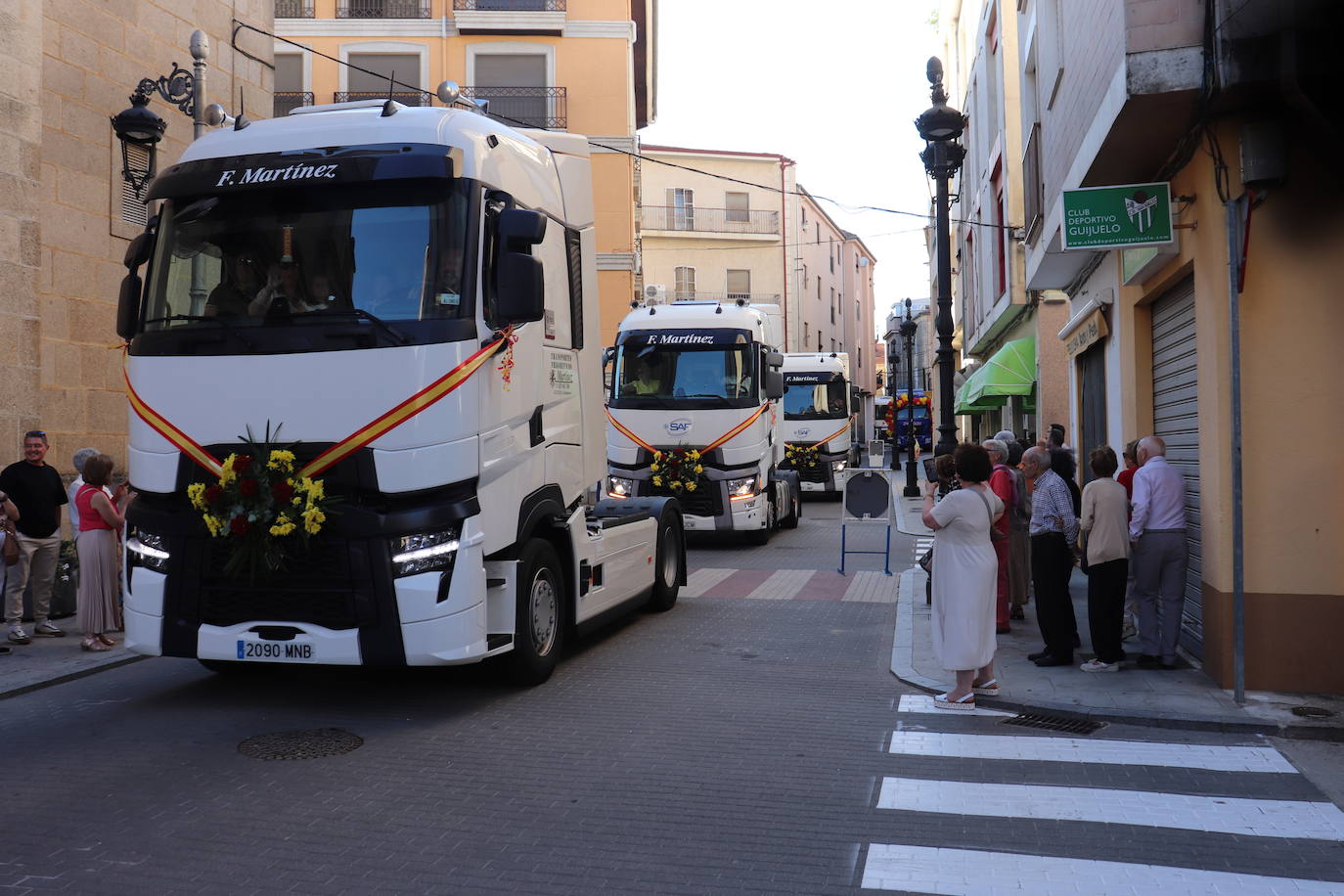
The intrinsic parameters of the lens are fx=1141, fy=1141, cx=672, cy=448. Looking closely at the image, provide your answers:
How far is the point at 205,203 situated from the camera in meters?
7.01

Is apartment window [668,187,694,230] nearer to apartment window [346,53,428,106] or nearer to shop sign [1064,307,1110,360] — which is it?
apartment window [346,53,428,106]

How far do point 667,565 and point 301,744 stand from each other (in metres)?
5.47

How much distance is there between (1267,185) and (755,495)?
9827 millimetres

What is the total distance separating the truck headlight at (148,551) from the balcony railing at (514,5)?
25853 millimetres

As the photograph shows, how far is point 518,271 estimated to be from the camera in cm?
677

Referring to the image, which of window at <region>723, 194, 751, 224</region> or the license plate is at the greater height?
window at <region>723, 194, 751, 224</region>

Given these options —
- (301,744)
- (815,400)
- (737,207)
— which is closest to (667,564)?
(301,744)

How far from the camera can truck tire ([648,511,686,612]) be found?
1105 centimetres

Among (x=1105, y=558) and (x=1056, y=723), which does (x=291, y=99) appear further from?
(x=1056, y=723)

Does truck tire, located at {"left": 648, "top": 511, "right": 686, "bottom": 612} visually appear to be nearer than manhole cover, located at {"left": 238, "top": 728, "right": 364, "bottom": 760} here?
No

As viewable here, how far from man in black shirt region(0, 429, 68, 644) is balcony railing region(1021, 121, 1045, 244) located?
39.0ft

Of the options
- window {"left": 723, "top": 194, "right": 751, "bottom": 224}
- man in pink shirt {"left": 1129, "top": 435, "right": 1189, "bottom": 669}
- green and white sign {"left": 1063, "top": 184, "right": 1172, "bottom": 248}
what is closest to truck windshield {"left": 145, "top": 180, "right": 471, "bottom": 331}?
green and white sign {"left": 1063, "top": 184, "right": 1172, "bottom": 248}

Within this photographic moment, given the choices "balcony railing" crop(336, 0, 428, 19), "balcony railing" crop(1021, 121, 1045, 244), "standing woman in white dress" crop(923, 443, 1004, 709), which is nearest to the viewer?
"standing woman in white dress" crop(923, 443, 1004, 709)

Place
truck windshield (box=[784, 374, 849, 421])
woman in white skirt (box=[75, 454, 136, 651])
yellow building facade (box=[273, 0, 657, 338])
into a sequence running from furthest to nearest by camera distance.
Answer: yellow building facade (box=[273, 0, 657, 338]), truck windshield (box=[784, 374, 849, 421]), woman in white skirt (box=[75, 454, 136, 651])
